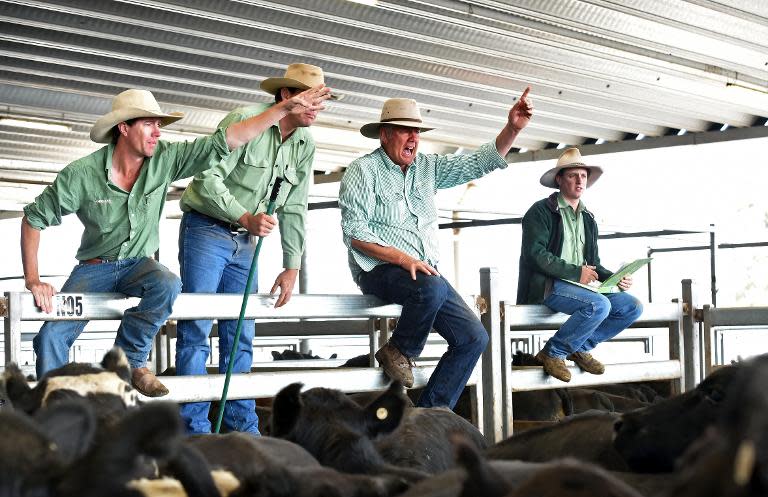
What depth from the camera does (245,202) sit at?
258 inches

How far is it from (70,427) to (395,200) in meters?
4.52

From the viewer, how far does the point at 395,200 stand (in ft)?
22.4

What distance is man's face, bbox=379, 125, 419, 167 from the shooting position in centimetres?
697

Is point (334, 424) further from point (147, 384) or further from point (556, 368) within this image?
point (556, 368)

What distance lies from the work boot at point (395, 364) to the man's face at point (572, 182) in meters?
2.36

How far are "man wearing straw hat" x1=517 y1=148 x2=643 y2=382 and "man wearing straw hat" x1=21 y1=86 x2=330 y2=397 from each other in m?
2.50

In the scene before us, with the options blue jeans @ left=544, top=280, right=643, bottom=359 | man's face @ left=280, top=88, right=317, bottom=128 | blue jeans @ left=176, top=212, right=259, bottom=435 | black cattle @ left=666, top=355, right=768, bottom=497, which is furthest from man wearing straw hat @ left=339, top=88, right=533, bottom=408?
black cattle @ left=666, top=355, right=768, bottom=497

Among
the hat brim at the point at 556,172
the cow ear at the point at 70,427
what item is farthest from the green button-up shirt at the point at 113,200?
the cow ear at the point at 70,427

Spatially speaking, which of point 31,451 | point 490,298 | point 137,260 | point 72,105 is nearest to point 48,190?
point 137,260

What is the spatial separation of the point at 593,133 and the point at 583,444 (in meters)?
12.4

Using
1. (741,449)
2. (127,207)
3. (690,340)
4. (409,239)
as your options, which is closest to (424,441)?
(127,207)

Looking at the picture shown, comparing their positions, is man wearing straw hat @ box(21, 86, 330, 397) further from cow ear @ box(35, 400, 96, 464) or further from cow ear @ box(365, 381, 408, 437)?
cow ear @ box(35, 400, 96, 464)

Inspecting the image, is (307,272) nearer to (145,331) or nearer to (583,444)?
(145,331)

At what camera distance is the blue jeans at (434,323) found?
20.9 ft
